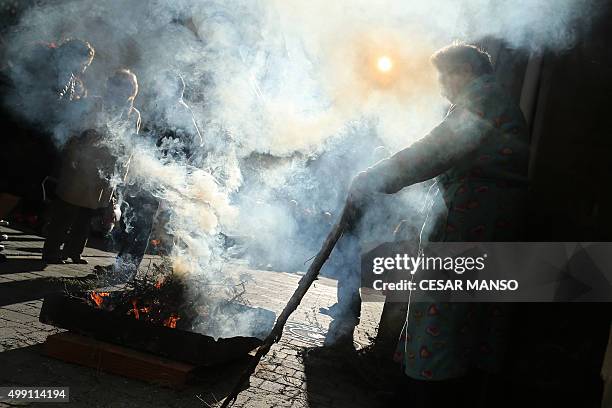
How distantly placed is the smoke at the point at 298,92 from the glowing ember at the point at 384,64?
0.07 metres

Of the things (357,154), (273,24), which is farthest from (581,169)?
(273,24)

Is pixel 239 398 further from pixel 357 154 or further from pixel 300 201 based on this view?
pixel 300 201

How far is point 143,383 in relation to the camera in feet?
10.7

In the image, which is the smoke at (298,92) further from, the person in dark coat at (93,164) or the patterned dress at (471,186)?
the patterned dress at (471,186)

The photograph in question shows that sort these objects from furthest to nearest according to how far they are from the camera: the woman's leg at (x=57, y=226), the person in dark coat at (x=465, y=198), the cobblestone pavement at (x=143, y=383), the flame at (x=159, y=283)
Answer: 1. the woman's leg at (x=57, y=226)
2. the flame at (x=159, y=283)
3. the cobblestone pavement at (x=143, y=383)
4. the person in dark coat at (x=465, y=198)

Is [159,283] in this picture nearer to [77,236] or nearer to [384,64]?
Answer: [77,236]

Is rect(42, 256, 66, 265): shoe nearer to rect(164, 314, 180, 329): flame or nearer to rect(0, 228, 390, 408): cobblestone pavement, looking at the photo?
rect(0, 228, 390, 408): cobblestone pavement

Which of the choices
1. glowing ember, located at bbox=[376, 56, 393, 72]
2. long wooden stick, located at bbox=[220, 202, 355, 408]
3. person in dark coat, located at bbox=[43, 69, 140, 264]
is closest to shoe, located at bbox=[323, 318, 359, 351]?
long wooden stick, located at bbox=[220, 202, 355, 408]

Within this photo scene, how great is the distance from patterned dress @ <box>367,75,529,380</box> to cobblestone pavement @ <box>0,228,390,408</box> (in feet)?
4.70

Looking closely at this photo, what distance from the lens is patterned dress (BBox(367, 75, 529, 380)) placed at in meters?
2.47

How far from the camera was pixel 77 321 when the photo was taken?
3391 mm

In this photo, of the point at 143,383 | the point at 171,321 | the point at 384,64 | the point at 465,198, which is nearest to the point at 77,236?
the point at 171,321

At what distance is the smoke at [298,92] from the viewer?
461 cm

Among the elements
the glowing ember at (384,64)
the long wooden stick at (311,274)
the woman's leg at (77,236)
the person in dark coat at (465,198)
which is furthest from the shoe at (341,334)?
the woman's leg at (77,236)
